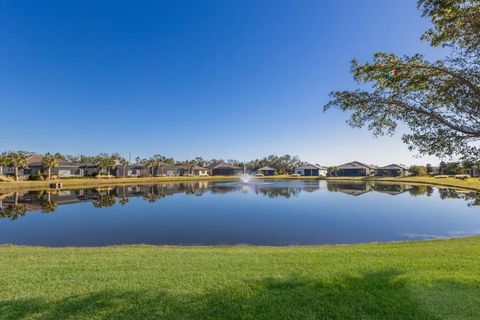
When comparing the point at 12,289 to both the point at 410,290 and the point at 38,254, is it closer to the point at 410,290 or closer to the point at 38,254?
the point at 38,254

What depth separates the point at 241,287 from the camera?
5.00 metres

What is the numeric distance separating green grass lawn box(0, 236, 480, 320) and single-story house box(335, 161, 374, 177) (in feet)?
238

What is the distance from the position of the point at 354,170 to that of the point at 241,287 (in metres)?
76.5

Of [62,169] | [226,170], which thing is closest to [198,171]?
[226,170]

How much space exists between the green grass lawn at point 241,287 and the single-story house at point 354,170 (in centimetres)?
7239

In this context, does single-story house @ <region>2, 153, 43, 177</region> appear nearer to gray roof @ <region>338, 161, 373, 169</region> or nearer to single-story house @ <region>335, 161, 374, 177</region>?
single-story house @ <region>335, 161, 374, 177</region>

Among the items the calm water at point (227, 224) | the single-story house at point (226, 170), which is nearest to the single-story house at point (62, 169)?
the calm water at point (227, 224)

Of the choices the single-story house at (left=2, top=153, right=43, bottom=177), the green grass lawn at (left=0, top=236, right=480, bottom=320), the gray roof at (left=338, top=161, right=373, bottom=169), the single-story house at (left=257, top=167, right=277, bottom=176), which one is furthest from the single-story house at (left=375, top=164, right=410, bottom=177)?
the single-story house at (left=2, top=153, right=43, bottom=177)

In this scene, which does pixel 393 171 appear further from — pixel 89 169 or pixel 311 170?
pixel 89 169

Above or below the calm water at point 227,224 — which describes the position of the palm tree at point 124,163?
above

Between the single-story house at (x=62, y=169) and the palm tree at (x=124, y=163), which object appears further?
the palm tree at (x=124, y=163)

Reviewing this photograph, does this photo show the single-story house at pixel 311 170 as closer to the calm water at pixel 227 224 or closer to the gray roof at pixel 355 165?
the gray roof at pixel 355 165

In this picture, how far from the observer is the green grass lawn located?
4164 millimetres

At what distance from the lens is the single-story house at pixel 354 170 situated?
7469cm
